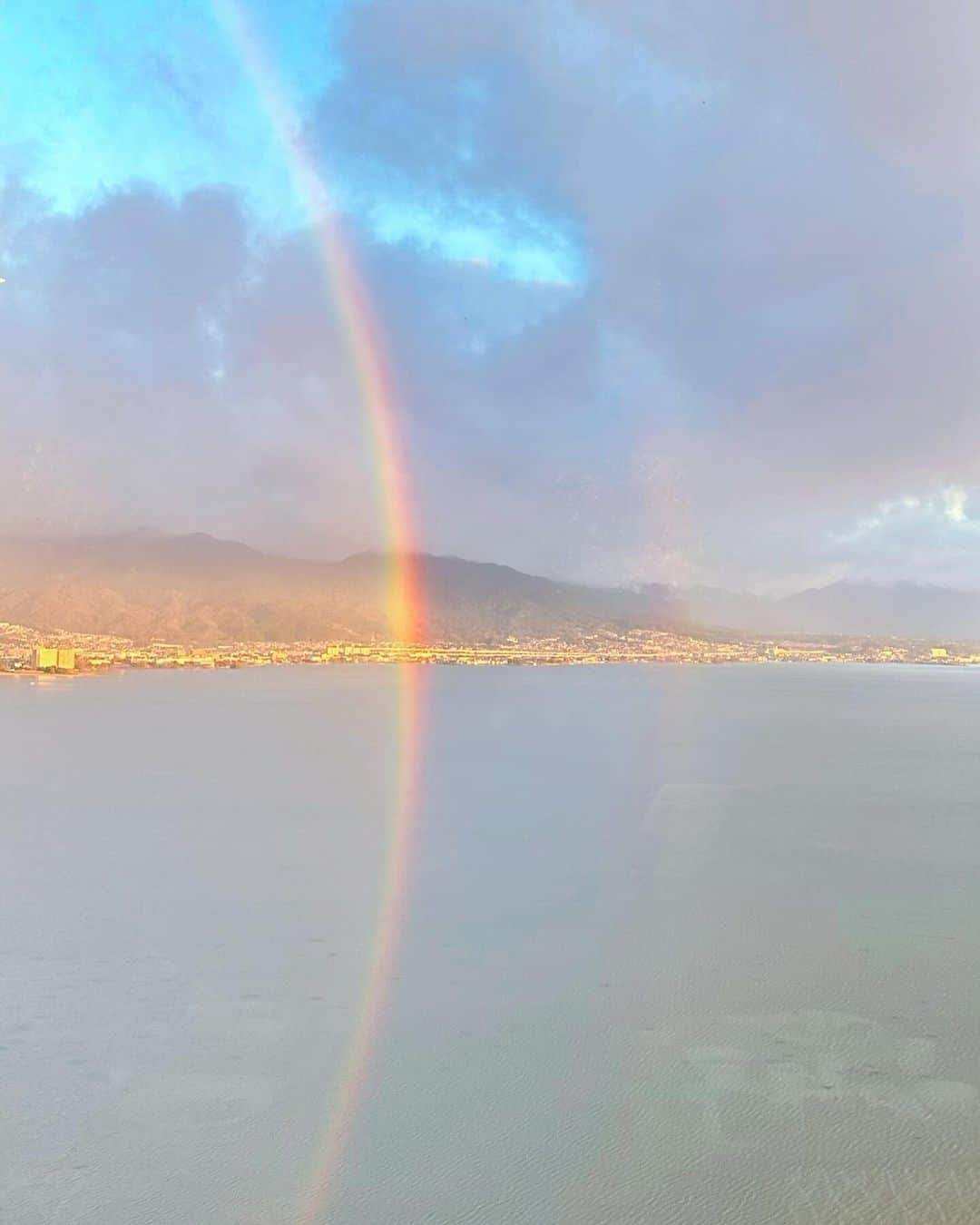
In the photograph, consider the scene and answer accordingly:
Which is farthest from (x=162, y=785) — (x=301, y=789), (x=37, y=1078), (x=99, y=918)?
(x=37, y=1078)

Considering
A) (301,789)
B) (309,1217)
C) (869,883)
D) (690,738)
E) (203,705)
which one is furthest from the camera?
(203,705)

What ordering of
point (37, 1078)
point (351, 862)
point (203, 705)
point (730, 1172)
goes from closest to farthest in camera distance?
point (730, 1172) → point (37, 1078) → point (351, 862) → point (203, 705)

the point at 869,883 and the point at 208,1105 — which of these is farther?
the point at 869,883

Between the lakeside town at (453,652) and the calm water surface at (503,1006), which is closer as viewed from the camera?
the calm water surface at (503,1006)

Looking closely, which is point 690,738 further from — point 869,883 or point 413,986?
point 413,986

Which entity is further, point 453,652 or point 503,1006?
point 453,652
